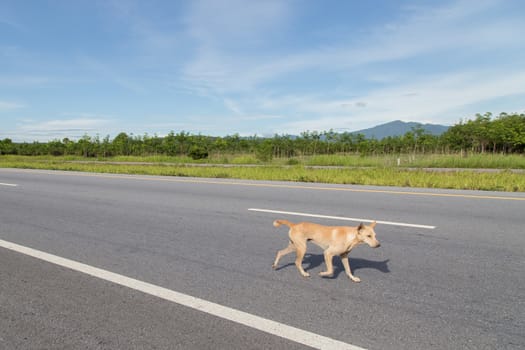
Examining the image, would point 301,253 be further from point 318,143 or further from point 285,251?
point 318,143

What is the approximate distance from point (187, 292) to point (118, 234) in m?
2.76

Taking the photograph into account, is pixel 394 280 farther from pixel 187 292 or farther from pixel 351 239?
pixel 187 292

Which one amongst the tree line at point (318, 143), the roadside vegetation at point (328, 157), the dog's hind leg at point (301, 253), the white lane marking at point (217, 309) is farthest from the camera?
the tree line at point (318, 143)

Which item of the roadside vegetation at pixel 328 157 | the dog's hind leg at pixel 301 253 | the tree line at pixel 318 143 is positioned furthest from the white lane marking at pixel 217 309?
the tree line at pixel 318 143

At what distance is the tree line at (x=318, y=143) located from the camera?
3719 centimetres

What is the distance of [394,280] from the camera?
11.9 feet

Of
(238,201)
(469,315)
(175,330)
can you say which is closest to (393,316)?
(469,315)

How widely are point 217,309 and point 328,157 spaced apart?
2640 cm

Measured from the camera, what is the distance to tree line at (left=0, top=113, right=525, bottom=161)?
3719 centimetres

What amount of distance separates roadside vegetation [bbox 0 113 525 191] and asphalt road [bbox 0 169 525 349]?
7047 mm

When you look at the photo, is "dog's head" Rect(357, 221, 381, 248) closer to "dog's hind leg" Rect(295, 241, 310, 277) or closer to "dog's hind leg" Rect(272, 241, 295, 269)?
"dog's hind leg" Rect(295, 241, 310, 277)

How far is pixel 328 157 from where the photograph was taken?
94.1ft

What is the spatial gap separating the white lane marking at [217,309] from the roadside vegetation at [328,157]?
10217 millimetres

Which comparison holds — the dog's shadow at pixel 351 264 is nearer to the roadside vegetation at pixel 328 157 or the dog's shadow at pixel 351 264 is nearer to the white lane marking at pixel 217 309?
the white lane marking at pixel 217 309
